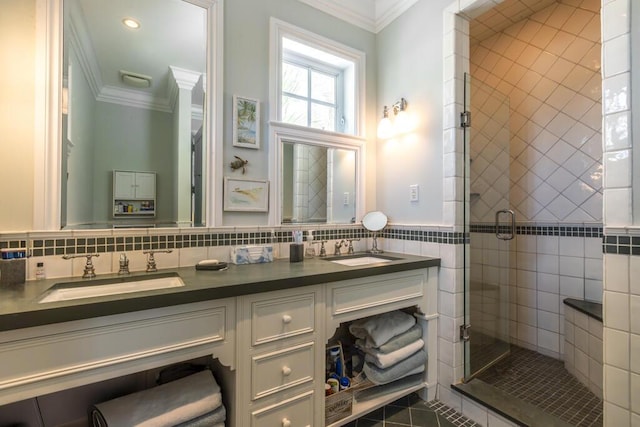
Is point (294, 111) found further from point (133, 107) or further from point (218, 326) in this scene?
point (218, 326)

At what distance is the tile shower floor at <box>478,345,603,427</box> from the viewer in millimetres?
1569

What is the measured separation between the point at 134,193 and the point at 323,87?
56.6 inches

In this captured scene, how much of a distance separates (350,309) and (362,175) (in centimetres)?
108

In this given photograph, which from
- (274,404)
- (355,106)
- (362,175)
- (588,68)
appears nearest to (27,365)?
(274,404)

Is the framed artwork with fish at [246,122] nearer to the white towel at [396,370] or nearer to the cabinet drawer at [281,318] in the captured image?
the cabinet drawer at [281,318]

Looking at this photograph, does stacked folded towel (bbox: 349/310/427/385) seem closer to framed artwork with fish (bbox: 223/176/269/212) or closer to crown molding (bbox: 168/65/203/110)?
framed artwork with fish (bbox: 223/176/269/212)

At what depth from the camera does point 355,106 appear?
2.20 m

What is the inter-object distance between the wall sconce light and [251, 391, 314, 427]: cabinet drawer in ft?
5.55

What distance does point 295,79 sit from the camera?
2055mm

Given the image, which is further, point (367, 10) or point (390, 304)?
point (367, 10)

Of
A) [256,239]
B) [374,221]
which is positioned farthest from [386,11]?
[256,239]

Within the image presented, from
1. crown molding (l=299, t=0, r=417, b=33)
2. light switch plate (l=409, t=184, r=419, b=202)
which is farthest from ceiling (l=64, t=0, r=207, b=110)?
light switch plate (l=409, t=184, r=419, b=202)

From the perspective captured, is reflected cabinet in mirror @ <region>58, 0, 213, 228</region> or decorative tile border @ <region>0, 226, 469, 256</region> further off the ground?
reflected cabinet in mirror @ <region>58, 0, 213, 228</region>

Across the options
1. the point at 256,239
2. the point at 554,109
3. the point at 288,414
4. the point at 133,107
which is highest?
the point at 554,109
